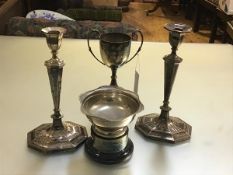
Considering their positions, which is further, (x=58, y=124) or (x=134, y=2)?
(x=134, y=2)

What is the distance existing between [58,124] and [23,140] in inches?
4.1

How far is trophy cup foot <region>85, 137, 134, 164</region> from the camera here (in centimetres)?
77

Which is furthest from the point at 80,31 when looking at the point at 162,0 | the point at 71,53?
the point at 162,0

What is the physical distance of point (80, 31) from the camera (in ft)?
5.85

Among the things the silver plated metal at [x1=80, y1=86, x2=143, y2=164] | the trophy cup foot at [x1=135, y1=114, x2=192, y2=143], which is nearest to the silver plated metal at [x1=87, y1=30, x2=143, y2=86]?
the silver plated metal at [x1=80, y1=86, x2=143, y2=164]

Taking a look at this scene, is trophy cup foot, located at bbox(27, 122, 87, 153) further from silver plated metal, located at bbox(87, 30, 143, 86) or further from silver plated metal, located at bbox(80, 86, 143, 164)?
silver plated metal, located at bbox(87, 30, 143, 86)

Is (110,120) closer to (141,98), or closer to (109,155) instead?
(109,155)

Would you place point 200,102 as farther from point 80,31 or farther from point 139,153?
point 80,31

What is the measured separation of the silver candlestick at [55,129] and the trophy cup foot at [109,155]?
46 millimetres

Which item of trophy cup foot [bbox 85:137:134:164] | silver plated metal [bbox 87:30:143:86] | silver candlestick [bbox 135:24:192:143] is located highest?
silver plated metal [bbox 87:30:143:86]

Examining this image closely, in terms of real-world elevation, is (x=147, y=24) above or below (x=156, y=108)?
below

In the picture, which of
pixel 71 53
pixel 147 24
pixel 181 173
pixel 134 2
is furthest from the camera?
pixel 134 2

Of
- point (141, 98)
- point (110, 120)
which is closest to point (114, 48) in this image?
point (110, 120)

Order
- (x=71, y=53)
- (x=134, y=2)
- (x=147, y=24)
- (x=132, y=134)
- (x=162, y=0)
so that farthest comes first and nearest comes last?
1. (x=134, y=2)
2. (x=162, y=0)
3. (x=147, y=24)
4. (x=71, y=53)
5. (x=132, y=134)
